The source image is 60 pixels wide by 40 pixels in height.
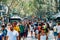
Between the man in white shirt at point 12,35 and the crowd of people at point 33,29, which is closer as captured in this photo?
the man in white shirt at point 12,35

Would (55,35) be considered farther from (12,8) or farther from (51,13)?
(12,8)

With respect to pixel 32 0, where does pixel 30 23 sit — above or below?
below

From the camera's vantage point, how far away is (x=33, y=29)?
8156mm

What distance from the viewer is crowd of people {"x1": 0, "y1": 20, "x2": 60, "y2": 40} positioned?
26.3 feet

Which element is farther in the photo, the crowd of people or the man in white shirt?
the crowd of people

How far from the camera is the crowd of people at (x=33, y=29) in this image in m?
8.02

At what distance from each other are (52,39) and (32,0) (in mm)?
1268

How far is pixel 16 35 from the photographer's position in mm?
7816

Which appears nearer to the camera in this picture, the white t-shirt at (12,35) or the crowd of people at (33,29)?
the white t-shirt at (12,35)

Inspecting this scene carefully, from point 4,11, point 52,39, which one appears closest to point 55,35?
point 52,39

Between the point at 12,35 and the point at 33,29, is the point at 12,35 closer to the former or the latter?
the point at 12,35

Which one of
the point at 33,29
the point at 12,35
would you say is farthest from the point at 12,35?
→ the point at 33,29

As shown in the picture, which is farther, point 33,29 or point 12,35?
point 33,29

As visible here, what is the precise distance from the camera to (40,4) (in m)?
8.09
